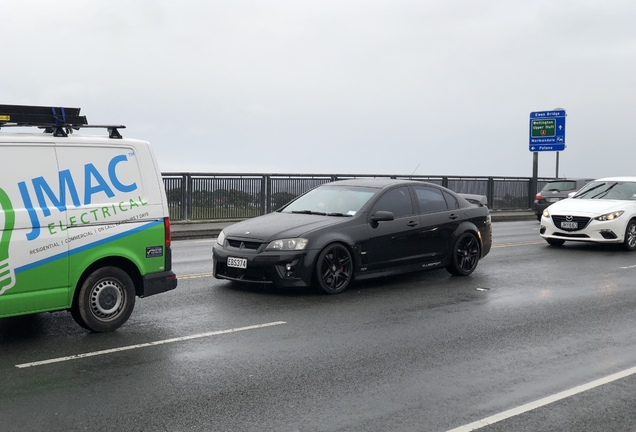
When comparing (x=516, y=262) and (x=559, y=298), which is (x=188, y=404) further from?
(x=516, y=262)

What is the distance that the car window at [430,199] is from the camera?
1180 cm

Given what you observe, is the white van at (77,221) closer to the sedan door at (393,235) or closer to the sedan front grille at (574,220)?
the sedan door at (393,235)

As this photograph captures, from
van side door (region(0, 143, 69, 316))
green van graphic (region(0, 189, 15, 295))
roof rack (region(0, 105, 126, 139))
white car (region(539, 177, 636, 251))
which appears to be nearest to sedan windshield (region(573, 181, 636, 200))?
white car (region(539, 177, 636, 251))

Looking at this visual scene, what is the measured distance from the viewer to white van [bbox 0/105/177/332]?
23.4 ft

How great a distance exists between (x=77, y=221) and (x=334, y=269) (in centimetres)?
387

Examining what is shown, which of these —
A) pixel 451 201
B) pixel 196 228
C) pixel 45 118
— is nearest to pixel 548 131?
pixel 196 228

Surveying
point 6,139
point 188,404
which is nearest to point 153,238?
point 6,139

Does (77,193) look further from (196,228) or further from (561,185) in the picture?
(561,185)

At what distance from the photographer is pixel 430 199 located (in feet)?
39.3

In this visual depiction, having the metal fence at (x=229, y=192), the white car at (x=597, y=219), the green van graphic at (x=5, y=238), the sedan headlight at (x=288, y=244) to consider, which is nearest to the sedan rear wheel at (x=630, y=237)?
the white car at (x=597, y=219)

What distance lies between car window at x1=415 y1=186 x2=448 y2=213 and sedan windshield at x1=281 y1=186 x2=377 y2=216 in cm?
86

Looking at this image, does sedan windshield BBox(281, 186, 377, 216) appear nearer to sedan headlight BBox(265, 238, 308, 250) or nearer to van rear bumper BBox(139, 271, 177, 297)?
sedan headlight BBox(265, 238, 308, 250)

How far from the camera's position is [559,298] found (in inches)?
410

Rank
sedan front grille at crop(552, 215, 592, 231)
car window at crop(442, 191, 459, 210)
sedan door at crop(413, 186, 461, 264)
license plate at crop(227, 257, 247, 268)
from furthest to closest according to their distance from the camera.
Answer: sedan front grille at crop(552, 215, 592, 231), car window at crop(442, 191, 459, 210), sedan door at crop(413, 186, 461, 264), license plate at crop(227, 257, 247, 268)
